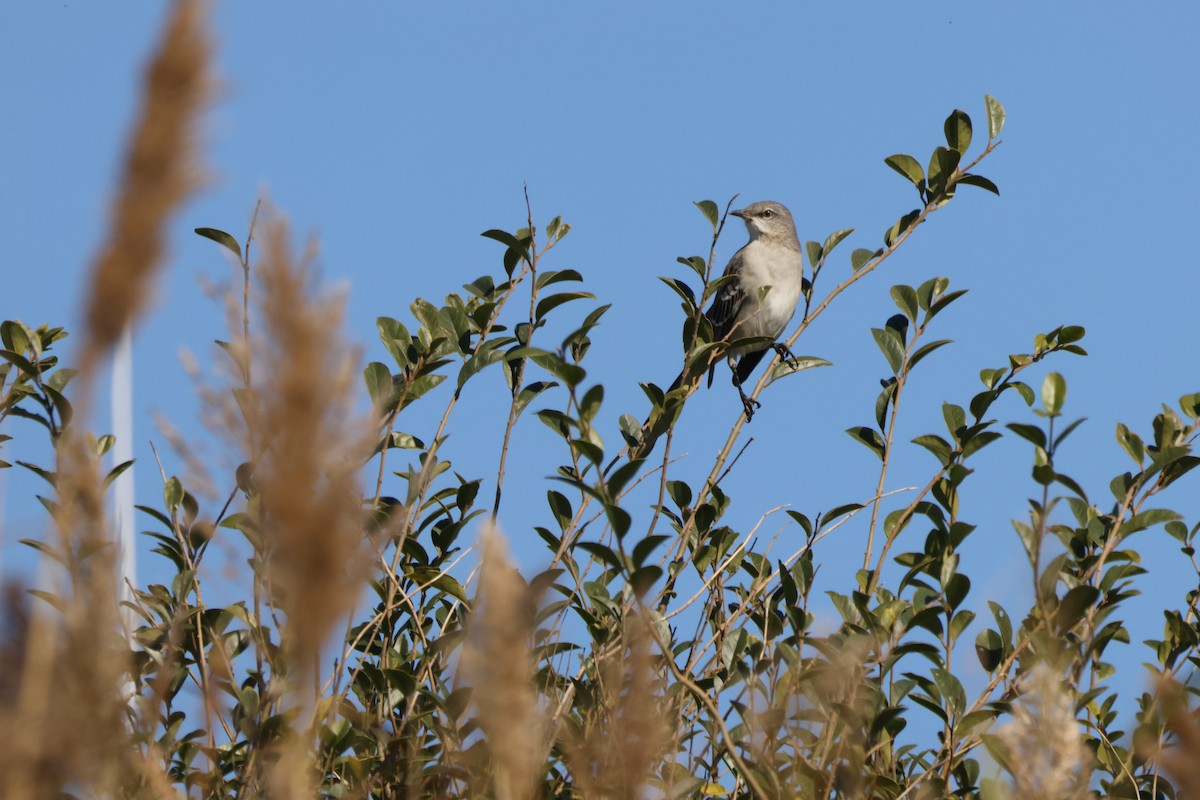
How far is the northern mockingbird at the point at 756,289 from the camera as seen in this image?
9.55m

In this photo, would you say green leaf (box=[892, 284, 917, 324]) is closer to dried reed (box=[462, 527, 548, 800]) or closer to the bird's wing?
dried reed (box=[462, 527, 548, 800])

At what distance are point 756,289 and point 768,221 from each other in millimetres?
1590

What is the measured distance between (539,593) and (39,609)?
1.48m

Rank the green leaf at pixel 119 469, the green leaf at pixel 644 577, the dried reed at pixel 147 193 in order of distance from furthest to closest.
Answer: the green leaf at pixel 644 577, the green leaf at pixel 119 469, the dried reed at pixel 147 193

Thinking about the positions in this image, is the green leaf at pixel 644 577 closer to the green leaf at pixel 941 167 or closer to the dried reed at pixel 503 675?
the dried reed at pixel 503 675

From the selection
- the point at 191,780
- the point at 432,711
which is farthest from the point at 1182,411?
the point at 191,780

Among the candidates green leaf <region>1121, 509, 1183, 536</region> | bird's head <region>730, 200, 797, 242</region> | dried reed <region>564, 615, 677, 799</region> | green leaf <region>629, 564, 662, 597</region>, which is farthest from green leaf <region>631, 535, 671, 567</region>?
bird's head <region>730, 200, 797, 242</region>

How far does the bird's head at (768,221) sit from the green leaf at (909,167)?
19.3 ft

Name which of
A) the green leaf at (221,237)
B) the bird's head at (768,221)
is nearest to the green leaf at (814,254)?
the green leaf at (221,237)

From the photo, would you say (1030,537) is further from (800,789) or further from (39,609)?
(39,609)

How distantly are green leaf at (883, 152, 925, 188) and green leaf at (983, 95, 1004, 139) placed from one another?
0.26 meters

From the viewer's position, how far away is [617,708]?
1887mm

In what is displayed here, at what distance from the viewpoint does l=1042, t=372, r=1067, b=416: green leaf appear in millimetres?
2373

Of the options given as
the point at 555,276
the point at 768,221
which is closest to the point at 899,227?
the point at 555,276
